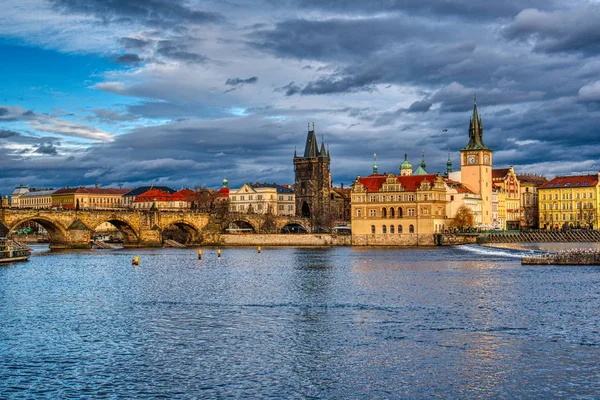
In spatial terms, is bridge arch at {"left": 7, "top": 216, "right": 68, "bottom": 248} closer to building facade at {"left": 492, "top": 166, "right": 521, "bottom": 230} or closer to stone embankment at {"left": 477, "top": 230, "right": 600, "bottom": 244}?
stone embankment at {"left": 477, "top": 230, "right": 600, "bottom": 244}

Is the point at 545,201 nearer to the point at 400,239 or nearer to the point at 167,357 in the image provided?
the point at 400,239

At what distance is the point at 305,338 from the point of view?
27312mm

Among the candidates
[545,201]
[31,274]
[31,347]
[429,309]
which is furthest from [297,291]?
[545,201]

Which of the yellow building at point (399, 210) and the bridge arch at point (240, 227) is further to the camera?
the bridge arch at point (240, 227)

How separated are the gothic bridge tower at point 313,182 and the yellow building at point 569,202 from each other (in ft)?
137

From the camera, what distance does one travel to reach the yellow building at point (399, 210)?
113m

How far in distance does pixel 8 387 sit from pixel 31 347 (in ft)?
18.0

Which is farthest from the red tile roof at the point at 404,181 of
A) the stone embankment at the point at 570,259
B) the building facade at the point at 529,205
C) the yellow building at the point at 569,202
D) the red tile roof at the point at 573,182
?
→ the stone embankment at the point at 570,259

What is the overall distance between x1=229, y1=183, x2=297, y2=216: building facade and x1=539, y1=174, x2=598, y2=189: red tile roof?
57.8 metres

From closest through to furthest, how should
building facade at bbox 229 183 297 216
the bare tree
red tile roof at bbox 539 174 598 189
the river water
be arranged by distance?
the river water → the bare tree → red tile roof at bbox 539 174 598 189 → building facade at bbox 229 183 297 216

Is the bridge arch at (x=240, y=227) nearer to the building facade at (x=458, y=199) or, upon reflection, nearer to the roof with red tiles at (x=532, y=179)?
the building facade at (x=458, y=199)

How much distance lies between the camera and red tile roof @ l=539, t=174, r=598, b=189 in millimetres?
137113

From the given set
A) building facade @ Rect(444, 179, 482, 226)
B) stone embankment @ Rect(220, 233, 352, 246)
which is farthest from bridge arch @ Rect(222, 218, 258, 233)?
building facade @ Rect(444, 179, 482, 226)

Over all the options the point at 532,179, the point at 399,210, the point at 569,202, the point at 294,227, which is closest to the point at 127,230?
the point at 399,210
